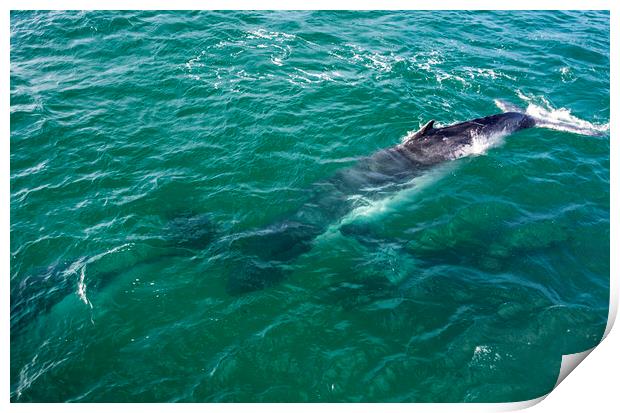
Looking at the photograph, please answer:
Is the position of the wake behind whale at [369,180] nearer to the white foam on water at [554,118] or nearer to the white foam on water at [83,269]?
the white foam on water at [554,118]

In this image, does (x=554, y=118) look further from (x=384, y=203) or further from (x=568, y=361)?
(x=568, y=361)

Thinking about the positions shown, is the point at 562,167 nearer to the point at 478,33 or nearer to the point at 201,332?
the point at 478,33

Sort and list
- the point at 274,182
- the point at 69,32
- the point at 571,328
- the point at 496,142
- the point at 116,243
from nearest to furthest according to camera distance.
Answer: the point at 571,328 → the point at 116,243 → the point at 274,182 → the point at 496,142 → the point at 69,32

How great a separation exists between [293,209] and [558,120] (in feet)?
70.9

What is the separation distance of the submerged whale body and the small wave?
1223 millimetres

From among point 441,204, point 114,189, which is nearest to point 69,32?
point 114,189

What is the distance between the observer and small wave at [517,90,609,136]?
34531 mm

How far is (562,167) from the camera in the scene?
3170 centimetres

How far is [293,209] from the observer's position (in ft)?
95.1

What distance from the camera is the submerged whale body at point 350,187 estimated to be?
2559 cm

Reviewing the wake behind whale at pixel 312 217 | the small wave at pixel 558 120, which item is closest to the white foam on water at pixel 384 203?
the wake behind whale at pixel 312 217

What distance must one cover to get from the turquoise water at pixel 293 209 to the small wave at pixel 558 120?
0.62 feet

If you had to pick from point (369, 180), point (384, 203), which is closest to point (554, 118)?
point (369, 180)

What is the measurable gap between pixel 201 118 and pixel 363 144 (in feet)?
39.7
